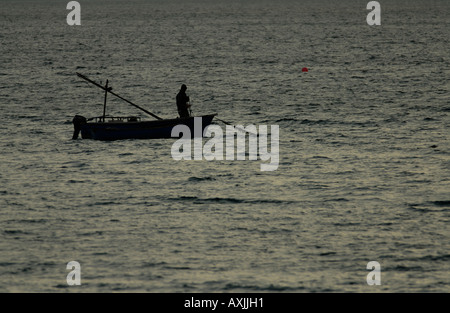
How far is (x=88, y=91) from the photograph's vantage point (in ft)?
169

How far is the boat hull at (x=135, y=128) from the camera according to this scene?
3122 cm

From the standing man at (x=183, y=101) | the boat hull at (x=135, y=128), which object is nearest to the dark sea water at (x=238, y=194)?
the boat hull at (x=135, y=128)

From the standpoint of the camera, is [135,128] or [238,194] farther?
[135,128]

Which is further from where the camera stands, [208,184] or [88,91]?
[88,91]

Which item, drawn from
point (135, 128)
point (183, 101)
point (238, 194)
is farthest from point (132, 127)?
point (238, 194)

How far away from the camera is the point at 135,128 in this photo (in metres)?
31.4

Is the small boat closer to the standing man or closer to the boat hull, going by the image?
the boat hull

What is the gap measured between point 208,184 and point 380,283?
10035 mm

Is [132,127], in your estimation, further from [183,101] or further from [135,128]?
[183,101]

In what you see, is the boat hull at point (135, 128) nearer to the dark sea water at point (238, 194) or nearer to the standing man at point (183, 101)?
the standing man at point (183, 101)

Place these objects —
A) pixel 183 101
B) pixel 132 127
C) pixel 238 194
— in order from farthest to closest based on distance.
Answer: pixel 132 127 → pixel 183 101 → pixel 238 194

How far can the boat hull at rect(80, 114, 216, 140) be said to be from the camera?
31.2 meters

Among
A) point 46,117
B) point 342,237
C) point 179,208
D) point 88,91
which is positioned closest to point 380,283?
point 342,237
